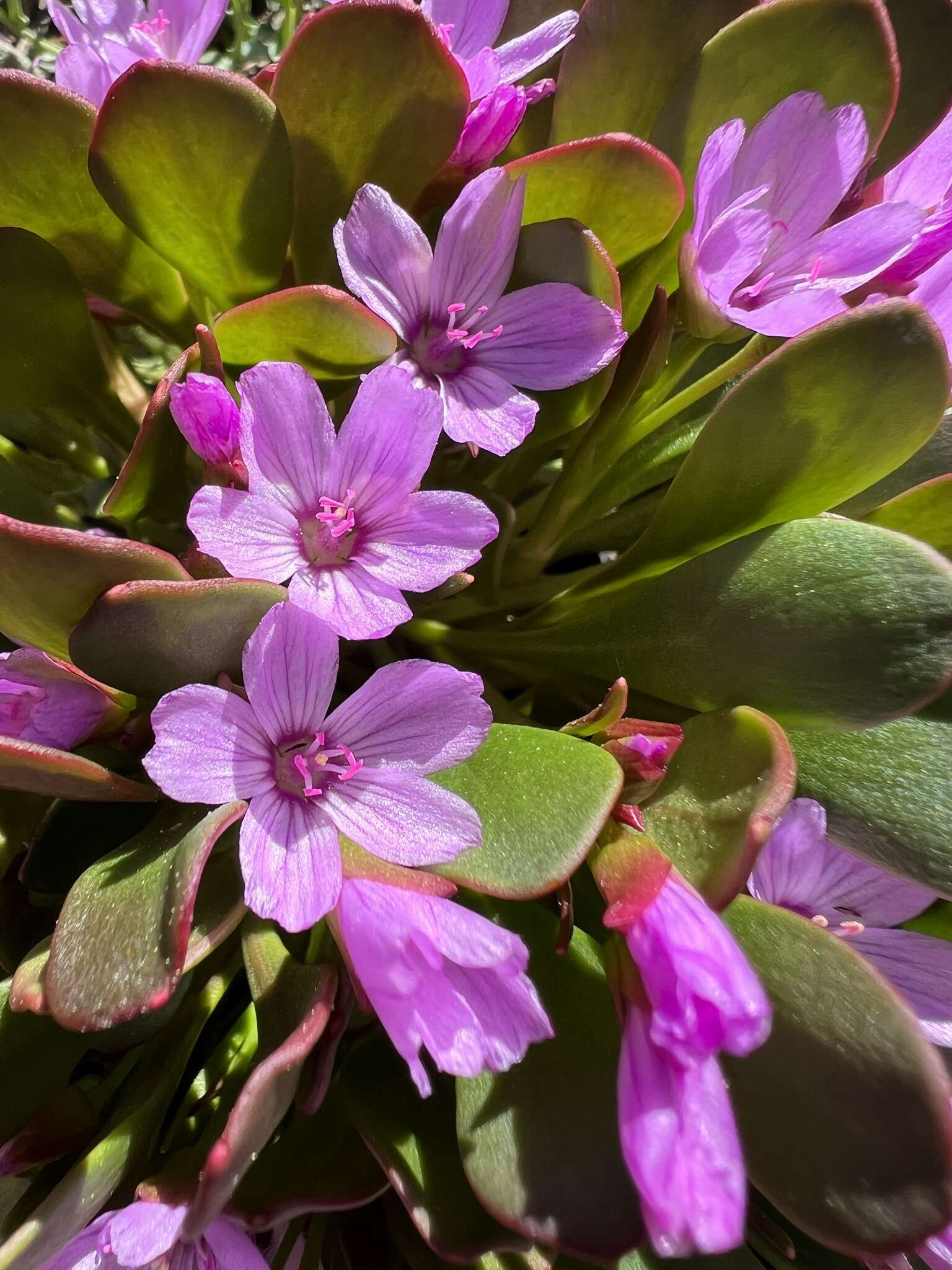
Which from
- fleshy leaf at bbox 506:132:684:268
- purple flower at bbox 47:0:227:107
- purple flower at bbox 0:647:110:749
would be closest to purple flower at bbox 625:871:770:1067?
purple flower at bbox 0:647:110:749

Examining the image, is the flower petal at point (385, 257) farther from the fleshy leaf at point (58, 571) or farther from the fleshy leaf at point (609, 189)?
the fleshy leaf at point (58, 571)

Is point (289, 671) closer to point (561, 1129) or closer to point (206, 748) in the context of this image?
point (206, 748)

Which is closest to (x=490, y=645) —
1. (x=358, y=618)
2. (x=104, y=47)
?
(x=358, y=618)

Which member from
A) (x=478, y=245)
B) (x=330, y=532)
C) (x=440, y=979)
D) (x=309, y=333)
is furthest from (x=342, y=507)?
(x=440, y=979)

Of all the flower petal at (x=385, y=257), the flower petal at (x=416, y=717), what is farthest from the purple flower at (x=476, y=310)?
the flower petal at (x=416, y=717)

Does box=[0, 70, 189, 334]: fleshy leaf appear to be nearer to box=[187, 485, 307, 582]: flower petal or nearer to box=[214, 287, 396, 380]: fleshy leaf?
box=[214, 287, 396, 380]: fleshy leaf

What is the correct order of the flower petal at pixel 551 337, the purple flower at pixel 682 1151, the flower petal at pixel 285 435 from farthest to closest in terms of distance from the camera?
the flower petal at pixel 551 337 < the flower petal at pixel 285 435 < the purple flower at pixel 682 1151
